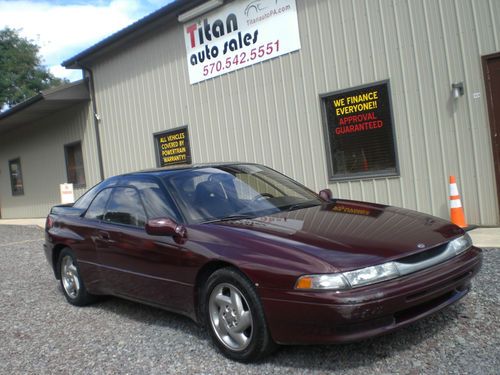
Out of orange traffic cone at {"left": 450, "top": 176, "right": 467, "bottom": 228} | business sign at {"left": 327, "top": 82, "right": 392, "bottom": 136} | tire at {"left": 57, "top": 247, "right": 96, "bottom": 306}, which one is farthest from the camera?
business sign at {"left": 327, "top": 82, "right": 392, "bottom": 136}

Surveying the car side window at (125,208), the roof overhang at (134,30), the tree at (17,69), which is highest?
the tree at (17,69)

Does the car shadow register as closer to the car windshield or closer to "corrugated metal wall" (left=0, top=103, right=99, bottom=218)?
the car windshield

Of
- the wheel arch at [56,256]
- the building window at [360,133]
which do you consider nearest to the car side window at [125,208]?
the wheel arch at [56,256]

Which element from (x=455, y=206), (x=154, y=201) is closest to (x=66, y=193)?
(x=154, y=201)

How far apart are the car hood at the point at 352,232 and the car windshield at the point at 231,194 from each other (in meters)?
0.20

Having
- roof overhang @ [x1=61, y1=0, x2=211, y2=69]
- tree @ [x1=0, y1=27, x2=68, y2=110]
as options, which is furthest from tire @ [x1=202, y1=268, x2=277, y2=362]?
tree @ [x1=0, y1=27, x2=68, y2=110]

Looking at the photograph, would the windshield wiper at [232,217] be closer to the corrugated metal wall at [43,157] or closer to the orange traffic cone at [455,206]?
the orange traffic cone at [455,206]

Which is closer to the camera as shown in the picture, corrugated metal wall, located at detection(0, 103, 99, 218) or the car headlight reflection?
Answer: the car headlight reflection

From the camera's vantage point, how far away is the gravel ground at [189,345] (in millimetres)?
3375

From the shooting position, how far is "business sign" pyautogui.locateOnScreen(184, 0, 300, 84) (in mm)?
9109

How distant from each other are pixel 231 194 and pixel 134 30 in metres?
8.56

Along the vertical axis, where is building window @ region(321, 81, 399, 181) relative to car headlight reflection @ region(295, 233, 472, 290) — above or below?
above

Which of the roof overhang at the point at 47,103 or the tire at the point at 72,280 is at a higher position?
the roof overhang at the point at 47,103

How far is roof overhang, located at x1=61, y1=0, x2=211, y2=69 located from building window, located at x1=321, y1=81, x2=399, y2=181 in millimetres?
3839
